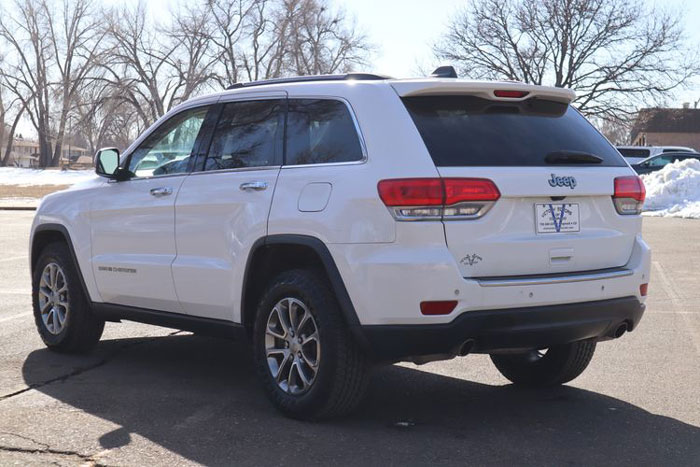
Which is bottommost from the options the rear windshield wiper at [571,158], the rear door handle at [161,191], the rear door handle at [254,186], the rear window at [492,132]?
the rear door handle at [161,191]

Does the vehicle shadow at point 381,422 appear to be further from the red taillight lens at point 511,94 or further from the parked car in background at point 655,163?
the parked car in background at point 655,163

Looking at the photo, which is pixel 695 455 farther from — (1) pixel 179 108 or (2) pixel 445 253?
(1) pixel 179 108

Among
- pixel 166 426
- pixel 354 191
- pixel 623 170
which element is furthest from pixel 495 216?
pixel 166 426

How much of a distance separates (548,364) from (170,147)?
281 cm

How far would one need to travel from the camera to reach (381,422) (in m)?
5.32

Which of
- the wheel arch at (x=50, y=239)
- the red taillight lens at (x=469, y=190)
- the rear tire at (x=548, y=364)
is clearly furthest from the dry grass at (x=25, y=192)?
the red taillight lens at (x=469, y=190)

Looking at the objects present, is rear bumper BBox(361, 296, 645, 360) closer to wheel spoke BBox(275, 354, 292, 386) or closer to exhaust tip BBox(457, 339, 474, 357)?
exhaust tip BBox(457, 339, 474, 357)

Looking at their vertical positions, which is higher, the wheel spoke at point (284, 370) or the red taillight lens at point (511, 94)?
the red taillight lens at point (511, 94)

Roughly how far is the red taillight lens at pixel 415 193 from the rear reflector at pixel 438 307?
1.55 feet

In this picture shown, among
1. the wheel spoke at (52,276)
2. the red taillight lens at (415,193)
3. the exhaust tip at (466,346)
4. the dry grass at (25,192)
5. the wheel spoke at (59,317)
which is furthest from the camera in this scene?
the dry grass at (25,192)

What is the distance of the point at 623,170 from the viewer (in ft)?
18.1

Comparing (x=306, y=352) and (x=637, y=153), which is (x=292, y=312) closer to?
(x=306, y=352)

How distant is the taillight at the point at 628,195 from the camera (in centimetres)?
542

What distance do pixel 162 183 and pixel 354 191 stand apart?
1.88 meters
